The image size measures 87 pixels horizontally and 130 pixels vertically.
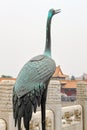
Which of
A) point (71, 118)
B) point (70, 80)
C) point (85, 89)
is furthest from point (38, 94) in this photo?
point (70, 80)

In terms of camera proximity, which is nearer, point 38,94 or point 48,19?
point 38,94

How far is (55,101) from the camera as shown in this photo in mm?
6227

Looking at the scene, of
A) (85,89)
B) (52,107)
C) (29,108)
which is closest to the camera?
(29,108)

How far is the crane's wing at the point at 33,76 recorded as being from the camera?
277 cm

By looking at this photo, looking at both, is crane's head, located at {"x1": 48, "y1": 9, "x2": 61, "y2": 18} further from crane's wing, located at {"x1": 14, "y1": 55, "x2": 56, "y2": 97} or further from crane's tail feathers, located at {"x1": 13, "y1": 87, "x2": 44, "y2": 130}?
crane's tail feathers, located at {"x1": 13, "y1": 87, "x2": 44, "y2": 130}

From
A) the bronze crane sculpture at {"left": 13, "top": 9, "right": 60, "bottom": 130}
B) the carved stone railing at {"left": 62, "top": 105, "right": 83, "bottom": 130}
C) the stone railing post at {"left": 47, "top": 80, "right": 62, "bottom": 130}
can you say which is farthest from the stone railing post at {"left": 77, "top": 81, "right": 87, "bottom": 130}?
the bronze crane sculpture at {"left": 13, "top": 9, "right": 60, "bottom": 130}

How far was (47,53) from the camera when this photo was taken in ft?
9.79

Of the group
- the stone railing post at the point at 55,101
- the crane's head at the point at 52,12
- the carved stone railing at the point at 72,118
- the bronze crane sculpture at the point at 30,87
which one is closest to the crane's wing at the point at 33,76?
the bronze crane sculpture at the point at 30,87

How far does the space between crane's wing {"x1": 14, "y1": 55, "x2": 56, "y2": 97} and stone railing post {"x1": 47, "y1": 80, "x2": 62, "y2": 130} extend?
→ 314 cm

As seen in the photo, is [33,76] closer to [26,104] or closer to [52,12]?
[26,104]

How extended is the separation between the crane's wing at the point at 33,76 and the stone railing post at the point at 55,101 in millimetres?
3145

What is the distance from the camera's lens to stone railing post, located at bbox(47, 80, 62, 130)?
5938 millimetres

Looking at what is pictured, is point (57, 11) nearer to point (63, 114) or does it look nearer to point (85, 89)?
point (63, 114)

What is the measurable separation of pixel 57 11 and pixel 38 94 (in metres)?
0.71
